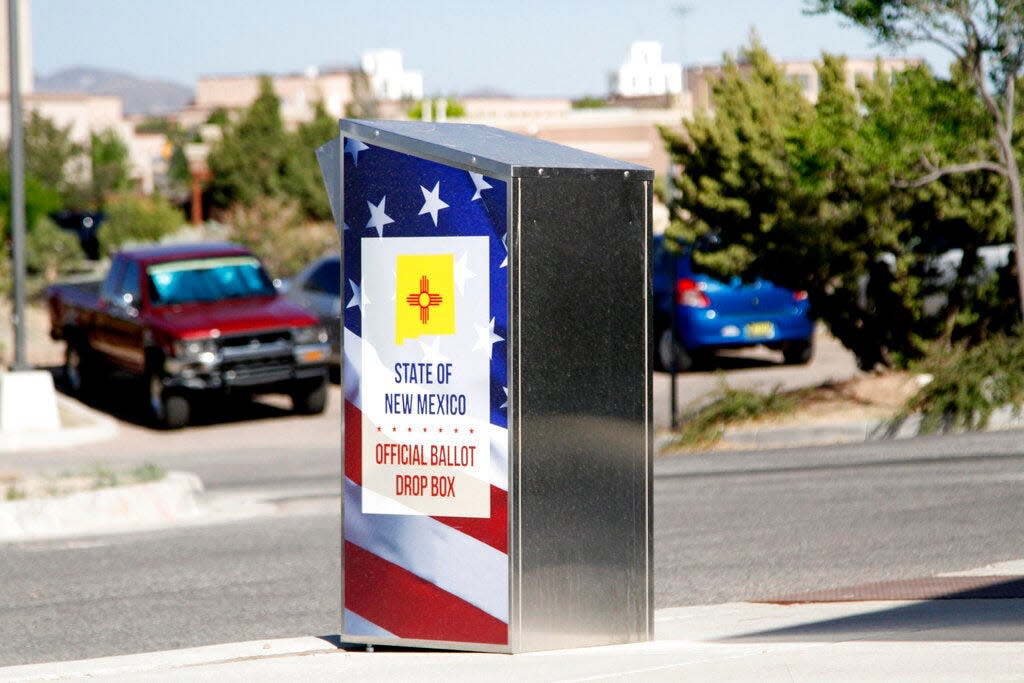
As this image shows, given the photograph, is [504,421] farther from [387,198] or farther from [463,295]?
[387,198]

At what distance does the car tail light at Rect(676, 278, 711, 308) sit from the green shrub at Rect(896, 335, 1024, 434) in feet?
23.0

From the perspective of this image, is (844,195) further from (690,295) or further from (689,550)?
(689,550)

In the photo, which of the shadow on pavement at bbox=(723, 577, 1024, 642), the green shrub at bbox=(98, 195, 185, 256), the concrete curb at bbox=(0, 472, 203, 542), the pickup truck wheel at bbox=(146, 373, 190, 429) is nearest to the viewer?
the shadow on pavement at bbox=(723, 577, 1024, 642)

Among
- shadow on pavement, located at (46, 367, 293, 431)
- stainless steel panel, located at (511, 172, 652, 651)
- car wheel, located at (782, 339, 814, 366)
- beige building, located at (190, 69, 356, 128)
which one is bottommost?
shadow on pavement, located at (46, 367, 293, 431)

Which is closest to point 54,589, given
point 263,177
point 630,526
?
point 630,526

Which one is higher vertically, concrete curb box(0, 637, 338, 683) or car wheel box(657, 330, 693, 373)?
concrete curb box(0, 637, 338, 683)

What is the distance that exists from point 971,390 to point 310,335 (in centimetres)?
760

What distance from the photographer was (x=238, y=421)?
695 inches

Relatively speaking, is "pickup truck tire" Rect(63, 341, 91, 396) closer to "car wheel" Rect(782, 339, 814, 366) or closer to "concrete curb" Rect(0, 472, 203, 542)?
"concrete curb" Rect(0, 472, 203, 542)

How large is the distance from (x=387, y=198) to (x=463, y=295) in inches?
19.9

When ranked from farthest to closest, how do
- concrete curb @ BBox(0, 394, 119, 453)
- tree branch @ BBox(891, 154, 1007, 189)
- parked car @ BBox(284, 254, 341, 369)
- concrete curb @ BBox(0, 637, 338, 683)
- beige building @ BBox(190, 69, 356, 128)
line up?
beige building @ BBox(190, 69, 356, 128)
parked car @ BBox(284, 254, 341, 369)
concrete curb @ BBox(0, 394, 119, 453)
tree branch @ BBox(891, 154, 1007, 189)
concrete curb @ BBox(0, 637, 338, 683)

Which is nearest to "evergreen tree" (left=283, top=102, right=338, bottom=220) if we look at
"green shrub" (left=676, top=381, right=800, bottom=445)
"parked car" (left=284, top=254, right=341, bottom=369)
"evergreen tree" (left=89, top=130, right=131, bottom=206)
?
"evergreen tree" (left=89, top=130, right=131, bottom=206)

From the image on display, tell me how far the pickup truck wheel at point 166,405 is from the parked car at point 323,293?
132 inches

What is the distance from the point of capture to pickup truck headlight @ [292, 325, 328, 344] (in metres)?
16.5
